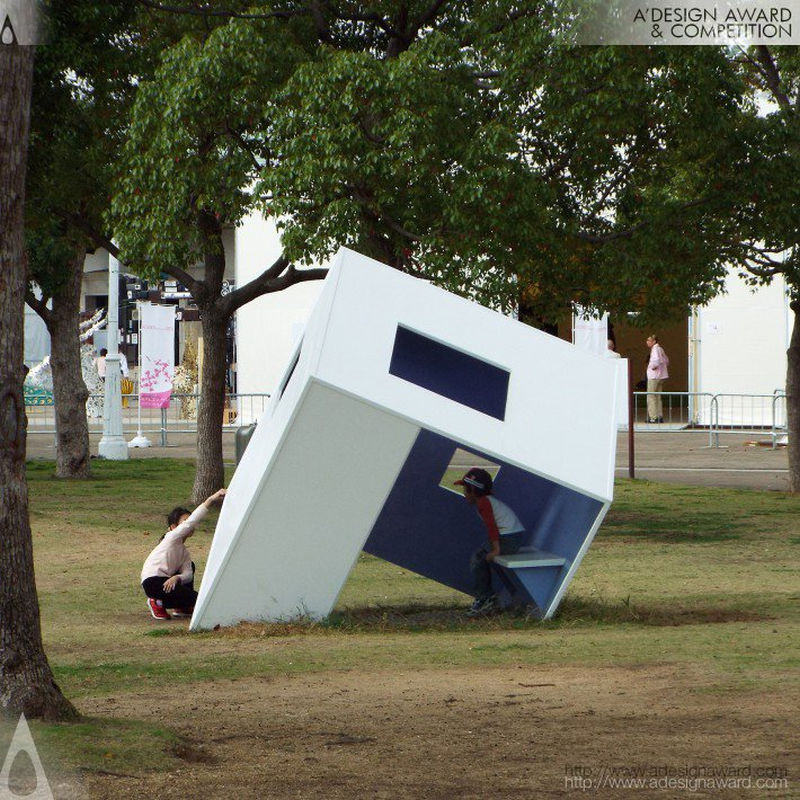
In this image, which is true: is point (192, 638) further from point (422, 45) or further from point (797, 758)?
point (422, 45)

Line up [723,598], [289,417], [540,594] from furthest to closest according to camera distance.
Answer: [723,598] → [540,594] → [289,417]

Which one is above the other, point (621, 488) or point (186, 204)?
point (186, 204)

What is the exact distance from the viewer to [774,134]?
17.1m

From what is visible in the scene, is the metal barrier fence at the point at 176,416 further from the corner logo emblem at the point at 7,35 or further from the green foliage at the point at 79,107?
the corner logo emblem at the point at 7,35

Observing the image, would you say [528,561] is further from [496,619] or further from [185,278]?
[185,278]

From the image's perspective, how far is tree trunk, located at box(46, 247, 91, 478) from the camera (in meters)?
23.8

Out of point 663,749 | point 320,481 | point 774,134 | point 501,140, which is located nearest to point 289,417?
point 320,481

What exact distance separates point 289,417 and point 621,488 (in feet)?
43.0

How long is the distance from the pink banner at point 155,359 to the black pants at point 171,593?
1898cm

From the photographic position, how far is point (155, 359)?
99.5 feet

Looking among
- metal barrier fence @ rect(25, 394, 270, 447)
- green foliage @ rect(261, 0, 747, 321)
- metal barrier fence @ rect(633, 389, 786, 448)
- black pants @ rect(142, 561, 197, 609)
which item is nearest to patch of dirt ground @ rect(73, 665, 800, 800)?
black pants @ rect(142, 561, 197, 609)

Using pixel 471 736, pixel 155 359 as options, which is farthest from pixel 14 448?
pixel 155 359

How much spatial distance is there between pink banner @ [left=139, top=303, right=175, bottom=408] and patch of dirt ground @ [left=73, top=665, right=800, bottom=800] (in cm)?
2213

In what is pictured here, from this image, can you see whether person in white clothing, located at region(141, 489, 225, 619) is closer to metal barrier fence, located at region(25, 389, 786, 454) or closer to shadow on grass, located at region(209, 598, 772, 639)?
shadow on grass, located at region(209, 598, 772, 639)
